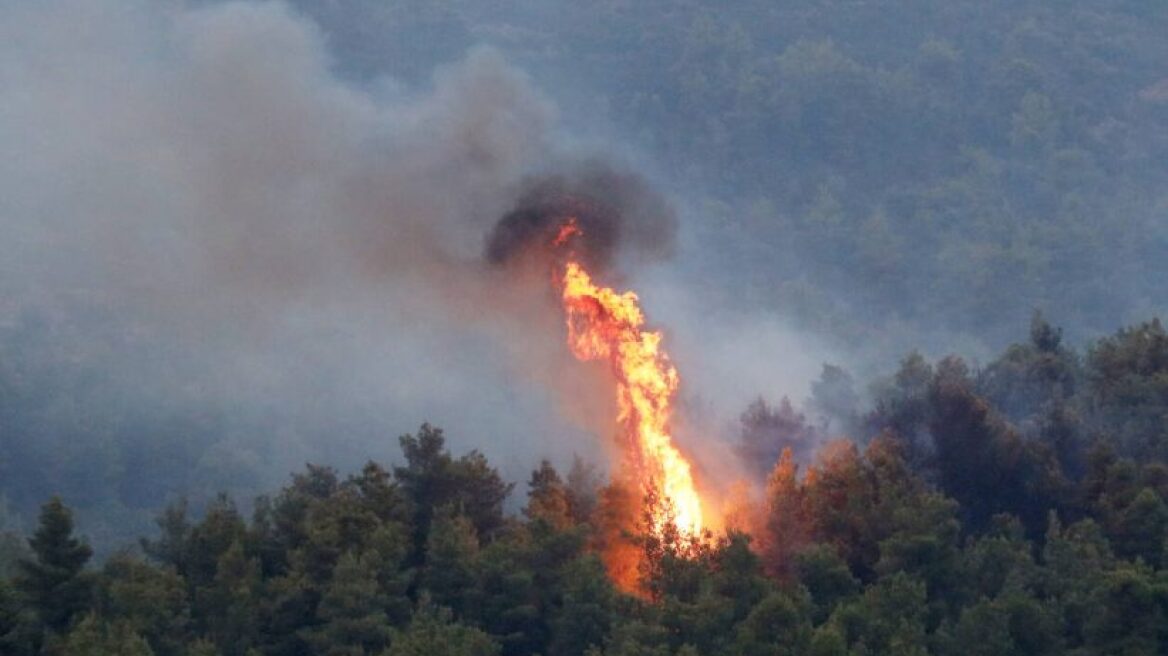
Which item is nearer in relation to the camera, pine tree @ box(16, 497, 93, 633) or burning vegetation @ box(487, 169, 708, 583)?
pine tree @ box(16, 497, 93, 633)

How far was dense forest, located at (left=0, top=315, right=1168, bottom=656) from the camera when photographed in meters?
42.4

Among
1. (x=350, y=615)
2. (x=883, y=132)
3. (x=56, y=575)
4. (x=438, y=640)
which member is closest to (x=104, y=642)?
(x=56, y=575)

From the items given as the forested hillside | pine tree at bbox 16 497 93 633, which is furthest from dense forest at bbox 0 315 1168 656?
the forested hillside

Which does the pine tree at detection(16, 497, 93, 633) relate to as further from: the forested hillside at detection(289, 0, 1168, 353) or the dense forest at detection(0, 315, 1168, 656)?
the forested hillside at detection(289, 0, 1168, 353)

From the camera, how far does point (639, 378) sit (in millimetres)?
49188

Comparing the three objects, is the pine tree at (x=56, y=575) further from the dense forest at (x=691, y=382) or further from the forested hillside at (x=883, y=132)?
the forested hillside at (x=883, y=132)

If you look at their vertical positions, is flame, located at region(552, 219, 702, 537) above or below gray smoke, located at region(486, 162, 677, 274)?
below

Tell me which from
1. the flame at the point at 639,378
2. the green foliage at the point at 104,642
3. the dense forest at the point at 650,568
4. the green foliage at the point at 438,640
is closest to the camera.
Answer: the green foliage at the point at 104,642

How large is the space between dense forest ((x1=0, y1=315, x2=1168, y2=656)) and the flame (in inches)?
41.1

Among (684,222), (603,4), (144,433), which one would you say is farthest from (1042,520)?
(603,4)

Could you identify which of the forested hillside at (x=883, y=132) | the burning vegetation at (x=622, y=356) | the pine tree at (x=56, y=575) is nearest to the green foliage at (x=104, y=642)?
the pine tree at (x=56, y=575)

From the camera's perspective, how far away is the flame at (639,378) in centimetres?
4912

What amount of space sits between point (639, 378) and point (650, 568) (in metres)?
4.49

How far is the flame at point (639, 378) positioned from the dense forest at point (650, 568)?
104 cm
